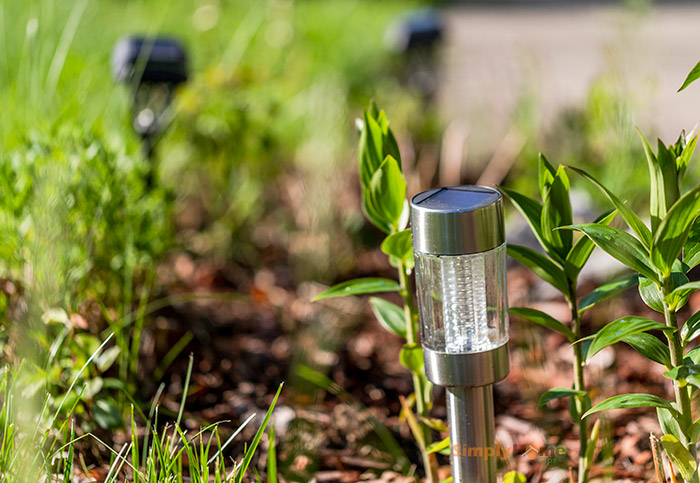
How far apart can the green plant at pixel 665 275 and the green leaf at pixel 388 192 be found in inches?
11.7

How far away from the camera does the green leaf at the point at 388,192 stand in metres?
1.19

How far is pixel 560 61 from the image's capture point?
20.0ft

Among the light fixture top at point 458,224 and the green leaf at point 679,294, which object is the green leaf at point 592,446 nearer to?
the green leaf at point 679,294

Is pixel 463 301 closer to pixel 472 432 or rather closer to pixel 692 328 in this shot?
pixel 472 432

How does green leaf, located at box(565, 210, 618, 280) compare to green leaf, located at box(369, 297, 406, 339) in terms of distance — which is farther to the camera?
green leaf, located at box(369, 297, 406, 339)

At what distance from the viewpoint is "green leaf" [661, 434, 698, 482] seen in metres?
1.12

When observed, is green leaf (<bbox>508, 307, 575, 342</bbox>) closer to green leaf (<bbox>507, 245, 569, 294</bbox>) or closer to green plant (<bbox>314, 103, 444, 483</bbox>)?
green leaf (<bbox>507, 245, 569, 294</bbox>)

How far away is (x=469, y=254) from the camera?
1.08m

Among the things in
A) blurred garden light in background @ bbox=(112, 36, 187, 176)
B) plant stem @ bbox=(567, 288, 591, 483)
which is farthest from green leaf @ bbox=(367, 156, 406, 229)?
blurred garden light in background @ bbox=(112, 36, 187, 176)

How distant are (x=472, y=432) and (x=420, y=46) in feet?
8.82

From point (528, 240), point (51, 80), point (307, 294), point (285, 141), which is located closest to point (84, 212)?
point (51, 80)

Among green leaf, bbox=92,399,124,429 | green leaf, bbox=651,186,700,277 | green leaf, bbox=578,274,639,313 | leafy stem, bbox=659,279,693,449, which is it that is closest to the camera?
green leaf, bbox=651,186,700,277

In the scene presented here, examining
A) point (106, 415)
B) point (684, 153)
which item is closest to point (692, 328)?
point (684, 153)

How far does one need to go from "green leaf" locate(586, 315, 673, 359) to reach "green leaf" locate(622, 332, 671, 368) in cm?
5
